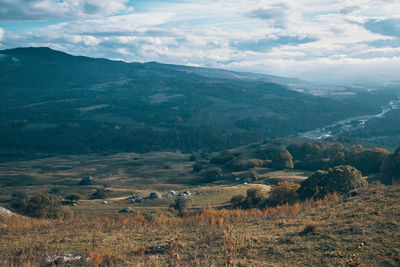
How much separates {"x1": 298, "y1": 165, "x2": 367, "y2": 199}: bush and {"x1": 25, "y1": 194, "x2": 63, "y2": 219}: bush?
74.9 ft

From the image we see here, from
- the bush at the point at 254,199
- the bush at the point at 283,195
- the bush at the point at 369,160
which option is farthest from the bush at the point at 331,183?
the bush at the point at 369,160

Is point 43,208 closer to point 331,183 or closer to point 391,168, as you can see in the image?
point 331,183

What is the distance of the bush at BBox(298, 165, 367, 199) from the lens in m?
26.5

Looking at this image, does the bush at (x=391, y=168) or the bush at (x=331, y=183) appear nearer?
the bush at (x=331, y=183)

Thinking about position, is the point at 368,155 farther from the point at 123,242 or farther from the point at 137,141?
the point at 137,141

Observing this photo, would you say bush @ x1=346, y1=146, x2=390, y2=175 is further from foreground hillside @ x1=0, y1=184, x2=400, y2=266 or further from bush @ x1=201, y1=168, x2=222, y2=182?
foreground hillside @ x1=0, y1=184, x2=400, y2=266

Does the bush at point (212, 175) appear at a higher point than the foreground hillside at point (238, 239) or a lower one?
lower

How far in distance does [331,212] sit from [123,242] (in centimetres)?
1018

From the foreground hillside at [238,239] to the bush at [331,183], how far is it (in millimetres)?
9739

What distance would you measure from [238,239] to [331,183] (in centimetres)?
1902

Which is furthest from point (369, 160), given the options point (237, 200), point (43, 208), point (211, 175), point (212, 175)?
point (43, 208)

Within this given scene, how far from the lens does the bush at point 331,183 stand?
87.1 ft

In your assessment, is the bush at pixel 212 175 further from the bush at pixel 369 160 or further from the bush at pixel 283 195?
the bush at pixel 283 195

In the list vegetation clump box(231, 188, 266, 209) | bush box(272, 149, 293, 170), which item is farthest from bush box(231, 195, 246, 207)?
bush box(272, 149, 293, 170)
